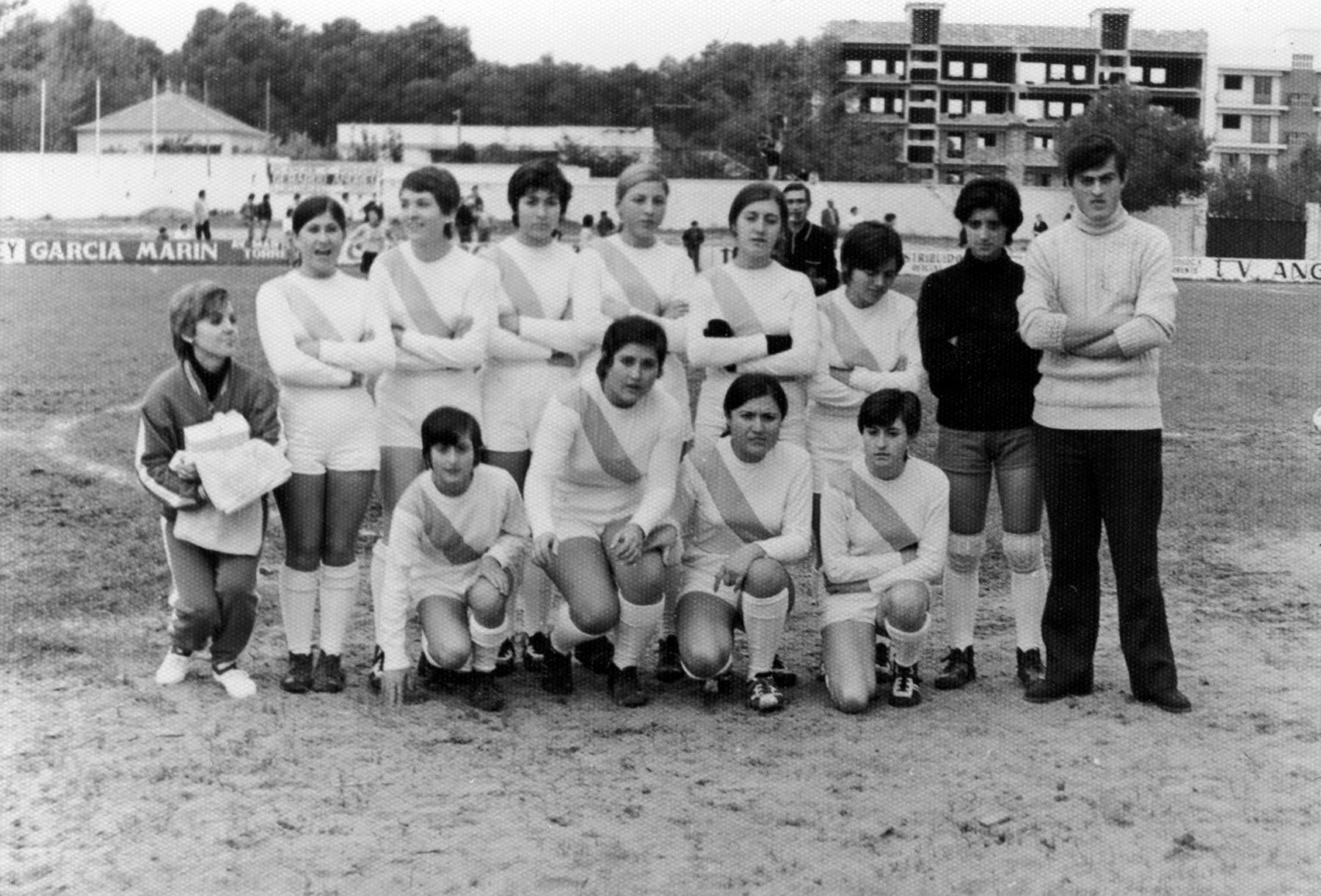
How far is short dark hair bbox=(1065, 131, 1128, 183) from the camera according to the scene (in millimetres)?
5461

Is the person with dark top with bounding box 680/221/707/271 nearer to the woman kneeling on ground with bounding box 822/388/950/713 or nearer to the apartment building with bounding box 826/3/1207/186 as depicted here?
the apartment building with bounding box 826/3/1207/186

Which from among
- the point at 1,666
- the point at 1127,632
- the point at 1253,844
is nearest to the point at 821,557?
the point at 1127,632

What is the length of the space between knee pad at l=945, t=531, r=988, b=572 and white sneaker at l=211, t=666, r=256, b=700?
2599 mm

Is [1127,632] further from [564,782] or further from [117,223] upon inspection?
[117,223]

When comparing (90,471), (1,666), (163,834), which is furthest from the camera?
(90,471)

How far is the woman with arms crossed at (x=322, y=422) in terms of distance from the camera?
5.68 meters

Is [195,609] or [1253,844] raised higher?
[195,609]

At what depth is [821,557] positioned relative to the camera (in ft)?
20.0

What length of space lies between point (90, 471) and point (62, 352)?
24.4ft

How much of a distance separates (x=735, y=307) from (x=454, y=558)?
151 cm

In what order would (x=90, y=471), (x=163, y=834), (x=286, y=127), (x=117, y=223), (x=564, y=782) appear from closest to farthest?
(x=163, y=834) → (x=564, y=782) → (x=90, y=471) → (x=117, y=223) → (x=286, y=127)

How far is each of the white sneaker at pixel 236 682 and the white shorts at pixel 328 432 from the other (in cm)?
76

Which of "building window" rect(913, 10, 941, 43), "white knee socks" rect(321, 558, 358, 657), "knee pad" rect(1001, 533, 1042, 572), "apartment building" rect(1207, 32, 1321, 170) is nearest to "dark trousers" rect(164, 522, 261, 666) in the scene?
"white knee socks" rect(321, 558, 358, 657)

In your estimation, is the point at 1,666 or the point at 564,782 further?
the point at 1,666
